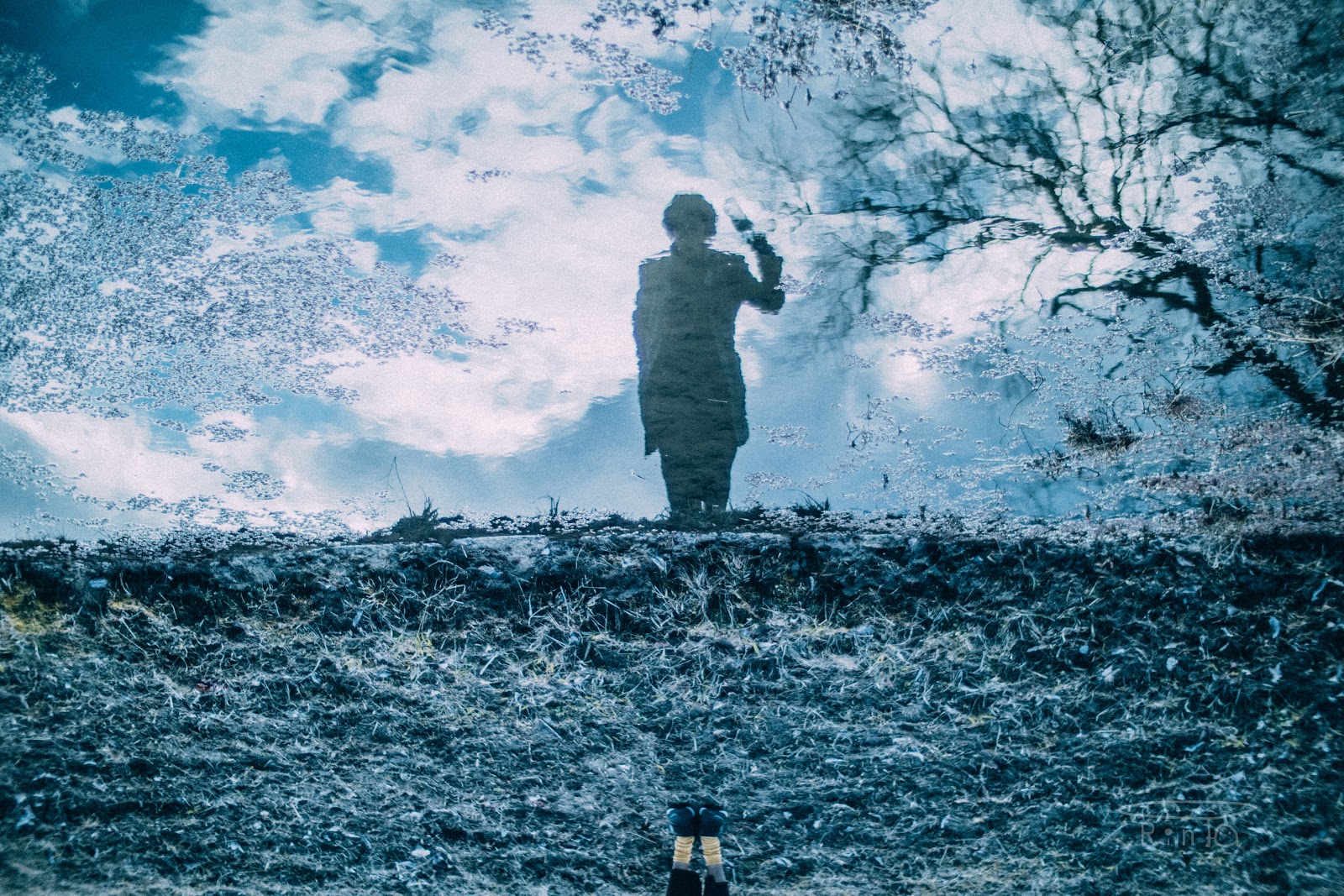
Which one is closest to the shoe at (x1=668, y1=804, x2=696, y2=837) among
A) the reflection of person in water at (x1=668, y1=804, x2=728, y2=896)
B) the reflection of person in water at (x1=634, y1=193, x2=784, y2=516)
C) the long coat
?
the reflection of person in water at (x1=668, y1=804, x2=728, y2=896)

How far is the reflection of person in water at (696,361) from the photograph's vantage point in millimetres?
2457

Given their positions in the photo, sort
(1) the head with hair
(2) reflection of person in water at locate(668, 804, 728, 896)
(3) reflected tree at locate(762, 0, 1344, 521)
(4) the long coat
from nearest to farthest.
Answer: (2) reflection of person in water at locate(668, 804, 728, 896), (3) reflected tree at locate(762, 0, 1344, 521), (1) the head with hair, (4) the long coat

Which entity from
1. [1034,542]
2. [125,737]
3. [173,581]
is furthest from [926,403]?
[125,737]

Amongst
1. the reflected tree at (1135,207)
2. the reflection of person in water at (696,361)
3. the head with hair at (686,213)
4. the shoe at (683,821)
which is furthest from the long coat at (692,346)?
the shoe at (683,821)

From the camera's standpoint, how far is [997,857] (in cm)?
201

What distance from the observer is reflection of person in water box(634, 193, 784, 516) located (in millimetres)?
2457

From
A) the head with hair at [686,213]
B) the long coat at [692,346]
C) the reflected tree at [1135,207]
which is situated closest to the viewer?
the reflected tree at [1135,207]

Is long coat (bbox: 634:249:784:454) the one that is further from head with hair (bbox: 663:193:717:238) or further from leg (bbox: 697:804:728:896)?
leg (bbox: 697:804:728:896)

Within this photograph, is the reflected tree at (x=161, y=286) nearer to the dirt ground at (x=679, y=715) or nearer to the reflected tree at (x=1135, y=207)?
the dirt ground at (x=679, y=715)

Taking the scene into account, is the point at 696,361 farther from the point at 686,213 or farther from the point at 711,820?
the point at 711,820

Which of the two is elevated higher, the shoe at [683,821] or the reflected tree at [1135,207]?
the reflected tree at [1135,207]

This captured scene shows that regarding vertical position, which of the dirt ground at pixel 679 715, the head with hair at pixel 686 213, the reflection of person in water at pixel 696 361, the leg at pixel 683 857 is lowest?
the leg at pixel 683 857

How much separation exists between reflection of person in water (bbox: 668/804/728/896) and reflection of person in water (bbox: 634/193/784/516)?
117cm

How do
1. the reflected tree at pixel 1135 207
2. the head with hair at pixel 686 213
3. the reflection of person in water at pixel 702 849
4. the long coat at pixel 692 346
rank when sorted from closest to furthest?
the reflection of person in water at pixel 702 849 < the reflected tree at pixel 1135 207 < the head with hair at pixel 686 213 < the long coat at pixel 692 346
